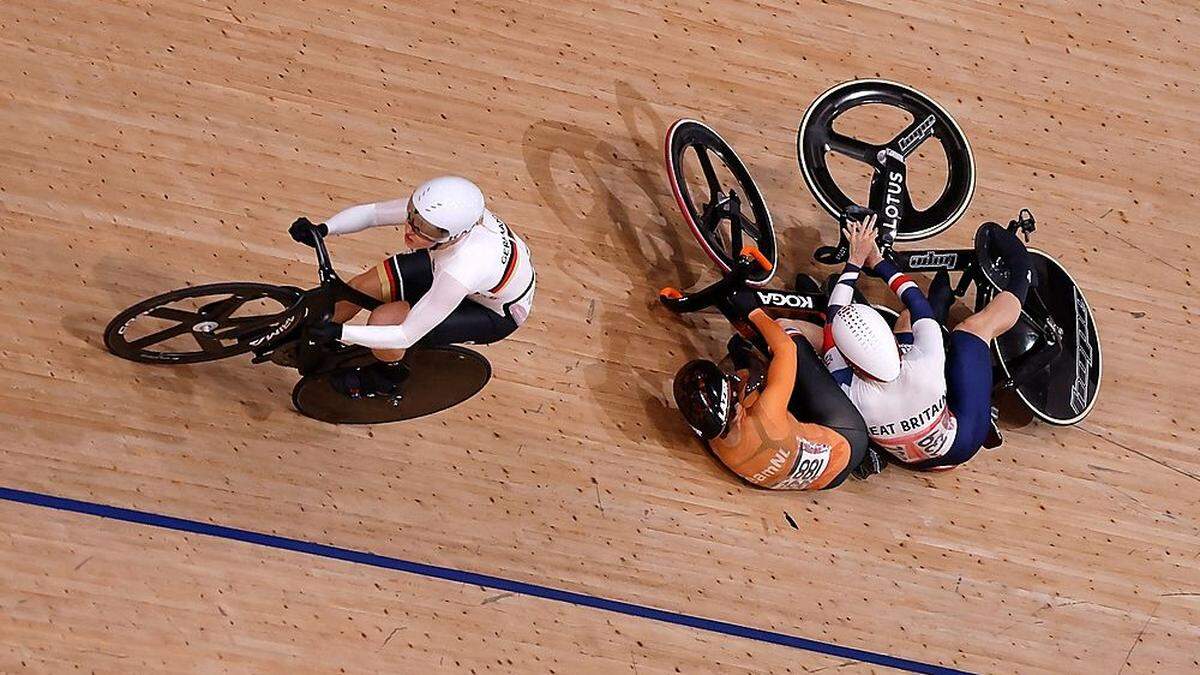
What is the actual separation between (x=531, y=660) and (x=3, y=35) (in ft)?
9.95

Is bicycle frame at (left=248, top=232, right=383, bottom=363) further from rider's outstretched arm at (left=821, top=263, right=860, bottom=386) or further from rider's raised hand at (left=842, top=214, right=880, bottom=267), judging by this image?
rider's raised hand at (left=842, top=214, right=880, bottom=267)

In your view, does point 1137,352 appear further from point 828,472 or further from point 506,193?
point 506,193

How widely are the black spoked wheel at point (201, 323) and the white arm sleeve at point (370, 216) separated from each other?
277 millimetres

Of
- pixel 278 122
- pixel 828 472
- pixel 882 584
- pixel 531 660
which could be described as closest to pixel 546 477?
pixel 531 660

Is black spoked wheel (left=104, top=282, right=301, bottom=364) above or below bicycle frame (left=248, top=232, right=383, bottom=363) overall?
below

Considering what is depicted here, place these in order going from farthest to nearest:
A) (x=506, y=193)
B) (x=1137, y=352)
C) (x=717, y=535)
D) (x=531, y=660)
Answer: (x=1137, y=352)
(x=506, y=193)
(x=717, y=535)
(x=531, y=660)

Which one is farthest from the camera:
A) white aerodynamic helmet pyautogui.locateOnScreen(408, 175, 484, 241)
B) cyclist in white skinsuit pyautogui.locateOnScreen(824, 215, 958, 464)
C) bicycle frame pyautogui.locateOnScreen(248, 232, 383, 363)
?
cyclist in white skinsuit pyautogui.locateOnScreen(824, 215, 958, 464)

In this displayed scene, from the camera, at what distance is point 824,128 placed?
5.18 metres

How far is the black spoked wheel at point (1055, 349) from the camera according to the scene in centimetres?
514

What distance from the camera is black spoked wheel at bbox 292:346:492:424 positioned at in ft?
13.7

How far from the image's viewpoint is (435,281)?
12.2 feet

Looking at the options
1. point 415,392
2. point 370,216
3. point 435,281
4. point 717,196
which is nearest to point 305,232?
point 370,216

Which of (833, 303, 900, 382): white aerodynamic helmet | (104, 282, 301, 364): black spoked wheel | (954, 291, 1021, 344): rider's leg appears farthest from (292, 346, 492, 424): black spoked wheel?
(954, 291, 1021, 344): rider's leg

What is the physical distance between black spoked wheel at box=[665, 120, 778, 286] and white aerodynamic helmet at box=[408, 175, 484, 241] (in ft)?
4.68
